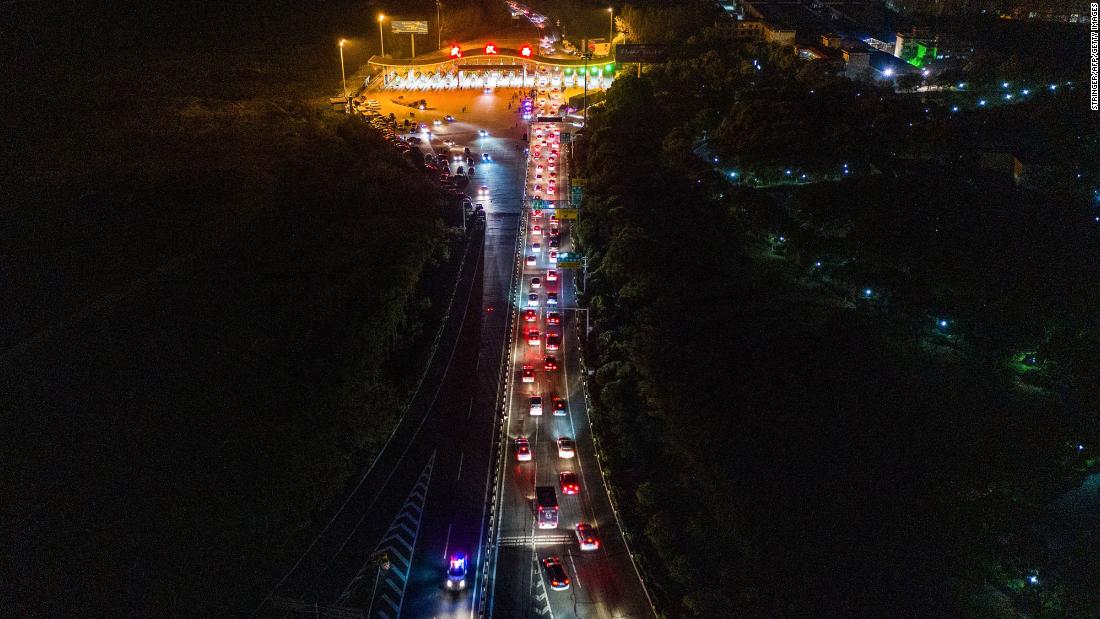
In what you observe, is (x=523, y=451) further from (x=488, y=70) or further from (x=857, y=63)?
(x=488, y=70)

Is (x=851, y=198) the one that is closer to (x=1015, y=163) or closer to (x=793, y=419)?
(x=1015, y=163)

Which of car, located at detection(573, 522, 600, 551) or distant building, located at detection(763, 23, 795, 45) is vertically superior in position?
distant building, located at detection(763, 23, 795, 45)

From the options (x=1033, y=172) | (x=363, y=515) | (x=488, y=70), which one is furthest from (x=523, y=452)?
(x=488, y=70)

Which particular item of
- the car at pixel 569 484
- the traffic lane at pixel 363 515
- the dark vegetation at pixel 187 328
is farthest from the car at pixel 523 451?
the dark vegetation at pixel 187 328

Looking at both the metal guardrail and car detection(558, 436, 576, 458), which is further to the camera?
car detection(558, 436, 576, 458)

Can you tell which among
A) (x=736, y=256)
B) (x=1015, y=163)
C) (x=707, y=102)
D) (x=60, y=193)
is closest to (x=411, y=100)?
(x=707, y=102)

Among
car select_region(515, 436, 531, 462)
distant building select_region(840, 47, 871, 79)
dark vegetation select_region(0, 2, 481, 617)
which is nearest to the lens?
dark vegetation select_region(0, 2, 481, 617)

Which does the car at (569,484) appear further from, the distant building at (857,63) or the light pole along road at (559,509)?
the distant building at (857,63)

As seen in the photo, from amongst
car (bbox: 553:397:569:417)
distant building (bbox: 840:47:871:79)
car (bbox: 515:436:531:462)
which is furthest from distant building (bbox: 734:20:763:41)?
car (bbox: 515:436:531:462)

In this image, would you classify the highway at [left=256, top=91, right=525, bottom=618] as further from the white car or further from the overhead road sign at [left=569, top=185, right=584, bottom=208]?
the overhead road sign at [left=569, top=185, right=584, bottom=208]
